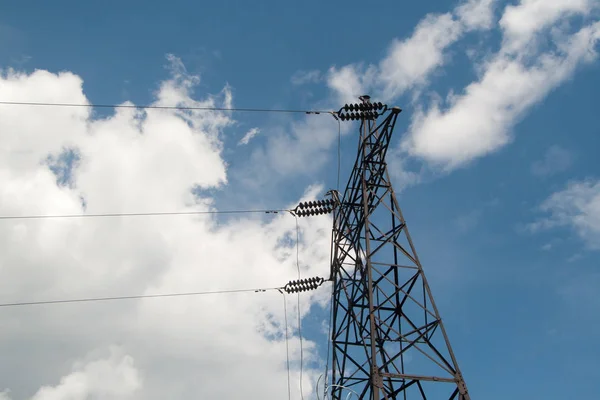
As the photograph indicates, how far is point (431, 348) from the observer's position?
20.1 m

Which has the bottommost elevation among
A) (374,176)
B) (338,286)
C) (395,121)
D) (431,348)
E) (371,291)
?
(431,348)

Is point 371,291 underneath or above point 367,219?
underneath

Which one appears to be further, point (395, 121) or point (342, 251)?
point (342, 251)

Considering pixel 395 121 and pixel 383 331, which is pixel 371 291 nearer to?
pixel 383 331

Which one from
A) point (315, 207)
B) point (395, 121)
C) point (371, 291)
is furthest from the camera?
point (315, 207)

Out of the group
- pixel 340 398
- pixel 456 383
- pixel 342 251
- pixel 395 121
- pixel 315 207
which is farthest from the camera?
pixel 315 207

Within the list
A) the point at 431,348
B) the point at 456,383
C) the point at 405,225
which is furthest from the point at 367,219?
the point at 456,383

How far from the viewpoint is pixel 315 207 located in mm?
28984

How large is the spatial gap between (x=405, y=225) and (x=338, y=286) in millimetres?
4844

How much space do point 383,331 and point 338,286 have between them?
4.80 m

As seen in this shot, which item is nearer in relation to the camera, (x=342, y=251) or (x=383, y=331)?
(x=383, y=331)

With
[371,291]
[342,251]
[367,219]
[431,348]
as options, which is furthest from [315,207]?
[431,348]

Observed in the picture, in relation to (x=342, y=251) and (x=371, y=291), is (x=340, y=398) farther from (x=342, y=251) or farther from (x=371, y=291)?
(x=342, y=251)

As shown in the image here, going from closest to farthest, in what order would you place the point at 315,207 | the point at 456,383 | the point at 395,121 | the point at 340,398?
the point at 456,383 < the point at 340,398 < the point at 395,121 < the point at 315,207
